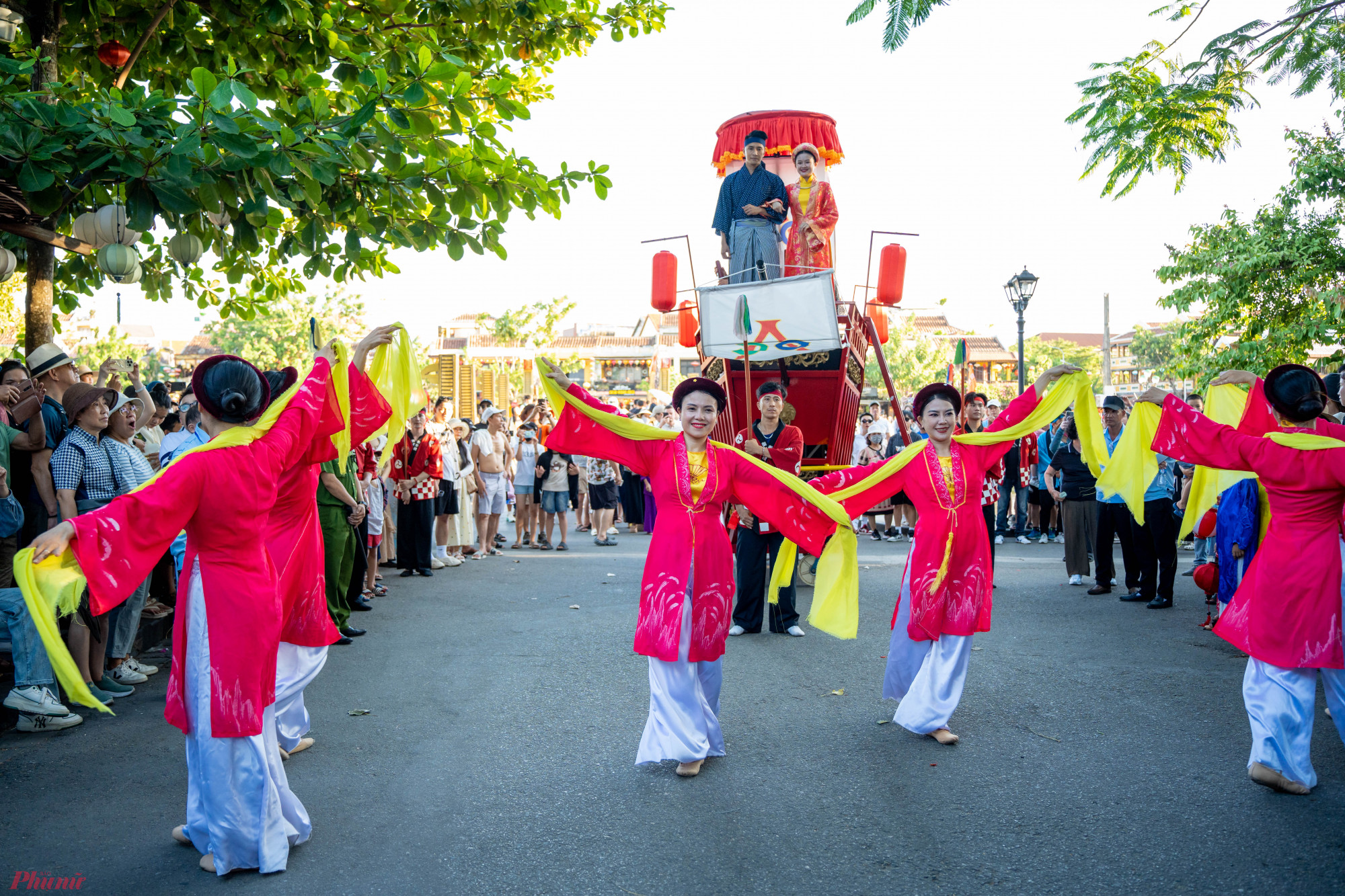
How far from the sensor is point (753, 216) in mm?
9438

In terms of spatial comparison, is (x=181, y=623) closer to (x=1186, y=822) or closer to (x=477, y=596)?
(x=1186, y=822)

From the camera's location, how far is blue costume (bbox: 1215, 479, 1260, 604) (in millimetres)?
5770

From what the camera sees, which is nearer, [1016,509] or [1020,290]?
[1016,509]

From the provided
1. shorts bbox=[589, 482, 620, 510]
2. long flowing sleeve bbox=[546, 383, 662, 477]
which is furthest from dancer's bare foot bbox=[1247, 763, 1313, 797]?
shorts bbox=[589, 482, 620, 510]

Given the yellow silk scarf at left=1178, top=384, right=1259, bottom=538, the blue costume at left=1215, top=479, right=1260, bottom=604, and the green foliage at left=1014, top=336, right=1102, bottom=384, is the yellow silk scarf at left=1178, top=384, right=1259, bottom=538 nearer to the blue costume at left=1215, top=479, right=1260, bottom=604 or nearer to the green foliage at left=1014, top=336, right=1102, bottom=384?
the blue costume at left=1215, top=479, right=1260, bottom=604

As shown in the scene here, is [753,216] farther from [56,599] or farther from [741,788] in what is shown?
[56,599]

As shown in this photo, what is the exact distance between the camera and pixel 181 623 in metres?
3.23

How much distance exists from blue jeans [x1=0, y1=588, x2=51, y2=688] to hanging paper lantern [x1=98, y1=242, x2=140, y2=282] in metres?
2.86

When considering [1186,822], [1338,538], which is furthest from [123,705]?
[1338,538]

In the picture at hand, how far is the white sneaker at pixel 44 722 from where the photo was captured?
482cm

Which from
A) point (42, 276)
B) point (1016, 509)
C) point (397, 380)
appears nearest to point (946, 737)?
point (397, 380)

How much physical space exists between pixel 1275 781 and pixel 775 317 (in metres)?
5.46

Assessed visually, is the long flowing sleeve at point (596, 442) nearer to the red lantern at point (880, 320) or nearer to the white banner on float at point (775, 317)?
the white banner on float at point (775, 317)

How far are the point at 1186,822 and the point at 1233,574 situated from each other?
3.27m
